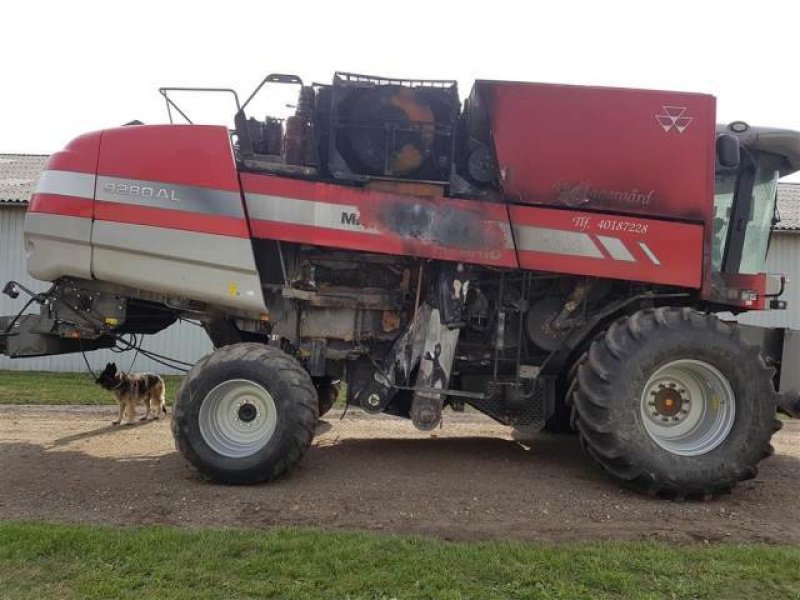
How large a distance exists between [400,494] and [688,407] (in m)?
2.61

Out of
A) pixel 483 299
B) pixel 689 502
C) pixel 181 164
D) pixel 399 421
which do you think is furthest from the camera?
pixel 399 421

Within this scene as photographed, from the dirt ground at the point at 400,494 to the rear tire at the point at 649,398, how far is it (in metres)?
0.25

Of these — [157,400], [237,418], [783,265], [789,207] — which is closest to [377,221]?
[237,418]

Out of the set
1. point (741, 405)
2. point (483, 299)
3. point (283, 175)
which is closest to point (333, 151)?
point (283, 175)

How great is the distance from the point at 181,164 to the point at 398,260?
6.78 feet

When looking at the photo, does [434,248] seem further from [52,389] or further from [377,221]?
[52,389]

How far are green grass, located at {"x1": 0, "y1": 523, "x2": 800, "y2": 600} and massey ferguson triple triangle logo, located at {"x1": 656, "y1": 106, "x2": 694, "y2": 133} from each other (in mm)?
3332

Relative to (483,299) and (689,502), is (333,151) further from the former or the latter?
(689,502)

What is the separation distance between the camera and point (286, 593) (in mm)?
3520

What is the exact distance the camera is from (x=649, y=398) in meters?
5.57

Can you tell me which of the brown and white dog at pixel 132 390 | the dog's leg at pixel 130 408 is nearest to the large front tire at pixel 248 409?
the brown and white dog at pixel 132 390

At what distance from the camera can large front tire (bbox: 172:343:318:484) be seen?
5379 mm

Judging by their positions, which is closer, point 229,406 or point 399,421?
point 229,406

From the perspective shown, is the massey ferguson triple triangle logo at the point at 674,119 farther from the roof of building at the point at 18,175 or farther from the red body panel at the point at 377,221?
the roof of building at the point at 18,175
